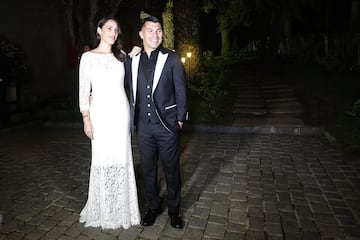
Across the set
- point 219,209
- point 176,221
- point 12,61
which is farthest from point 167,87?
point 12,61

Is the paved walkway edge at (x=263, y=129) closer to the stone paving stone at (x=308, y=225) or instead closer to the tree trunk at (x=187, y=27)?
the stone paving stone at (x=308, y=225)

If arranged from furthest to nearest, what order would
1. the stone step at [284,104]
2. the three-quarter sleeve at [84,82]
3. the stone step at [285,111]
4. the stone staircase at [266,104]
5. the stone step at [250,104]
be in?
the stone step at [250,104]
the stone step at [284,104]
the stone step at [285,111]
the stone staircase at [266,104]
the three-quarter sleeve at [84,82]

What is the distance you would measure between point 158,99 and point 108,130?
2.17ft

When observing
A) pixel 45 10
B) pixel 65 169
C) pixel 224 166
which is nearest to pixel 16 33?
pixel 45 10

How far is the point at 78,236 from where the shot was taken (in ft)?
11.9

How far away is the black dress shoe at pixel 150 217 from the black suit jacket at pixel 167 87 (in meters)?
1.14

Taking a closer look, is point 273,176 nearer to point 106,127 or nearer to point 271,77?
point 106,127

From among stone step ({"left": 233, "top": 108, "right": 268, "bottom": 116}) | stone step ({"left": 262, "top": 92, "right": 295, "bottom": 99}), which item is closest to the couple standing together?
stone step ({"left": 233, "top": 108, "right": 268, "bottom": 116})

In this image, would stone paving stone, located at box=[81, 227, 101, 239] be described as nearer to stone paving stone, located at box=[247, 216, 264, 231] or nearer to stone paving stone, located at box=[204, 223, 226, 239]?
stone paving stone, located at box=[204, 223, 226, 239]

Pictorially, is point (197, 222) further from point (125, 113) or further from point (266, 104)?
point (266, 104)

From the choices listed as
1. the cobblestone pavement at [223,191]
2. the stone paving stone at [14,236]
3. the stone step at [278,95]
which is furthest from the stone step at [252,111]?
the stone paving stone at [14,236]

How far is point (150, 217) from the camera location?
12.7 feet

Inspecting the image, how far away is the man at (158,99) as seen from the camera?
3.47 meters

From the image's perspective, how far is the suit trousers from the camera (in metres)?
3.60
